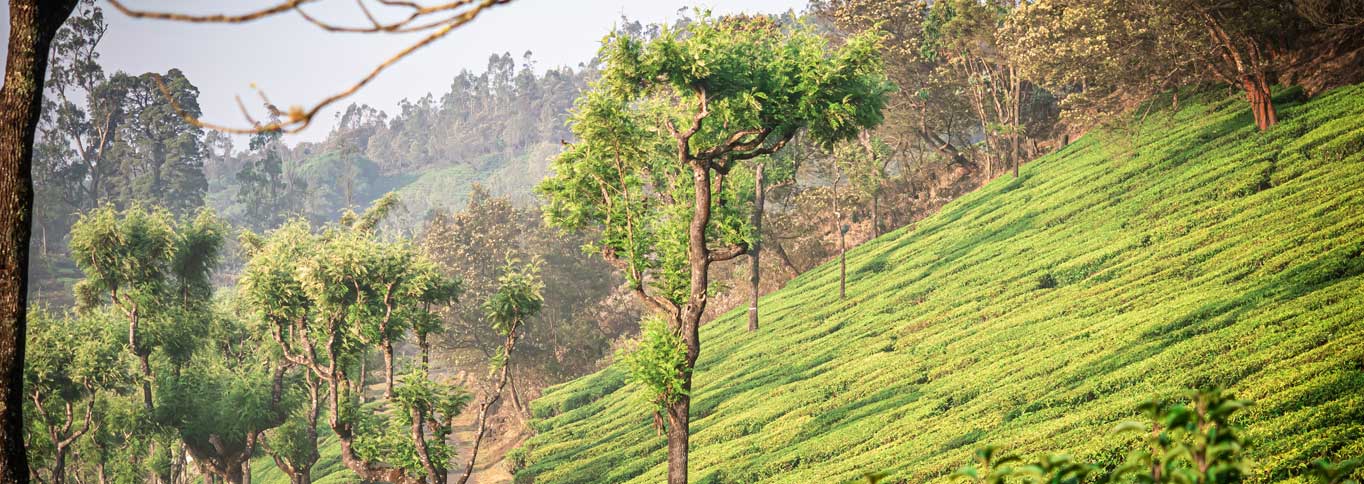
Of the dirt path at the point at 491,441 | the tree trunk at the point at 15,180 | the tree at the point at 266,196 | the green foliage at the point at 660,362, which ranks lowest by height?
the dirt path at the point at 491,441

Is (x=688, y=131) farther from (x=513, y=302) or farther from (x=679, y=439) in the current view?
(x=513, y=302)

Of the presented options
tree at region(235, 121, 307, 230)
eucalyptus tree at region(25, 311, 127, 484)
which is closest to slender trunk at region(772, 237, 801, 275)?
eucalyptus tree at region(25, 311, 127, 484)

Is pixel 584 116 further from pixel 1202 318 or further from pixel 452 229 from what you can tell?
pixel 452 229

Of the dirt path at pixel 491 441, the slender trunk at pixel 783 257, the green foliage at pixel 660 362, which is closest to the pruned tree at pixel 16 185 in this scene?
the green foliage at pixel 660 362

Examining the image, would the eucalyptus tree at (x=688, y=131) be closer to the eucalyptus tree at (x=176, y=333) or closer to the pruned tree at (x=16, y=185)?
the pruned tree at (x=16, y=185)

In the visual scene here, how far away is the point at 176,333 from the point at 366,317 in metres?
14.0

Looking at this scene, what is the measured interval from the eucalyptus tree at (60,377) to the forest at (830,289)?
0.13 meters

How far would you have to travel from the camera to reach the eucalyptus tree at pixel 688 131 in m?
19.2

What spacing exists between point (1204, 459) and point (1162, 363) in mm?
15702

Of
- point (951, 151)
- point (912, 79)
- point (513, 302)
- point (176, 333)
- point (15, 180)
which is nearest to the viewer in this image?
point (15, 180)

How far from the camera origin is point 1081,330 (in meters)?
20.9

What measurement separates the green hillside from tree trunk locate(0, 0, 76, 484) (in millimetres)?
13622

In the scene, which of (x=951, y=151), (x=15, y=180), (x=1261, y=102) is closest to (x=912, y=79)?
(x=951, y=151)

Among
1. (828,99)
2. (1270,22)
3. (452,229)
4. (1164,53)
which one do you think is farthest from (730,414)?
(452,229)
